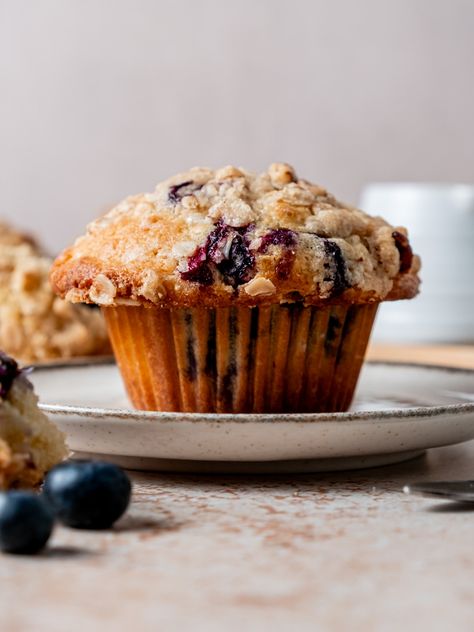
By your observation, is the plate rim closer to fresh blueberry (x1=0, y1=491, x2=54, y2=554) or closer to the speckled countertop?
the speckled countertop

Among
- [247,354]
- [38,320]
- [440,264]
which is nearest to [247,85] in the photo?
[440,264]

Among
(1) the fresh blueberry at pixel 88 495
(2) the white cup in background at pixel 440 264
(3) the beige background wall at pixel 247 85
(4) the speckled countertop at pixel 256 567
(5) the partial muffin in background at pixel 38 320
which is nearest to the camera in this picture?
(4) the speckled countertop at pixel 256 567

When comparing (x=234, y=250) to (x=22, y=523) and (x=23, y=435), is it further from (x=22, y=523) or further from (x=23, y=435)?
(x=22, y=523)

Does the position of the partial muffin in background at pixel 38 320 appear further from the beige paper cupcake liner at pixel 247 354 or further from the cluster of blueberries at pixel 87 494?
the cluster of blueberries at pixel 87 494

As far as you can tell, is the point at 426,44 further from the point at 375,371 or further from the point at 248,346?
the point at 248,346

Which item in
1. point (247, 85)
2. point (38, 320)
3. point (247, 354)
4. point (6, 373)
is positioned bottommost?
point (38, 320)

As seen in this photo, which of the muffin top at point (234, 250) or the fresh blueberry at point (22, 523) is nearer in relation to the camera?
the fresh blueberry at point (22, 523)

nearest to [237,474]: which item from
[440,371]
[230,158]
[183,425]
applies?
[183,425]

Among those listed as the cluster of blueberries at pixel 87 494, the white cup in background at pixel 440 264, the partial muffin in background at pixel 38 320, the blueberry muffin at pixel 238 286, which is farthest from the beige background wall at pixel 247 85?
the cluster of blueberries at pixel 87 494
